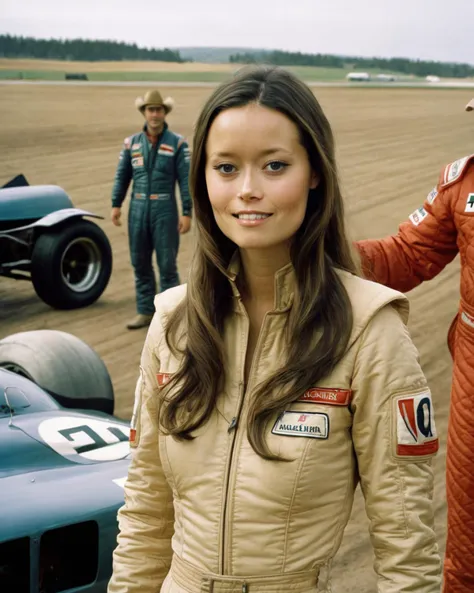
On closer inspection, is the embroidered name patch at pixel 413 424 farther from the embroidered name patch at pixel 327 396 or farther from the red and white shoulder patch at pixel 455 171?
the red and white shoulder patch at pixel 455 171

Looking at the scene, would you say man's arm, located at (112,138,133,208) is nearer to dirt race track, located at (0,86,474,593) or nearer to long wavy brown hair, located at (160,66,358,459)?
dirt race track, located at (0,86,474,593)

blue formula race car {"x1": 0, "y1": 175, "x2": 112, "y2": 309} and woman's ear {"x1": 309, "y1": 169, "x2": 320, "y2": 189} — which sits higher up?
woman's ear {"x1": 309, "y1": 169, "x2": 320, "y2": 189}

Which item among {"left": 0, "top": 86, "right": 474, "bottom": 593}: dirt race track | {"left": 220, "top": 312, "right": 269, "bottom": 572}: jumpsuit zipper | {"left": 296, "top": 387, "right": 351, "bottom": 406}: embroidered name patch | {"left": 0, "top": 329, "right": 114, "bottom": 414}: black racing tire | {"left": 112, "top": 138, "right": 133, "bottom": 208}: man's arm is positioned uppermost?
{"left": 296, "top": 387, "right": 351, "bottom": 406}: embroidered name patch

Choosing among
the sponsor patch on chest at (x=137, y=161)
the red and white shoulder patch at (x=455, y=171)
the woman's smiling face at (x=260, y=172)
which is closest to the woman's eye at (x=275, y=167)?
the woman's smiling face at (x=260, y=172)

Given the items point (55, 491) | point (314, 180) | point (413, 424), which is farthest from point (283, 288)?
point (55, 491)

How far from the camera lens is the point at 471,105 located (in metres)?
2.63

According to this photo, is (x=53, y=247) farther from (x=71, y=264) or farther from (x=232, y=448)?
(x=232, y=448)

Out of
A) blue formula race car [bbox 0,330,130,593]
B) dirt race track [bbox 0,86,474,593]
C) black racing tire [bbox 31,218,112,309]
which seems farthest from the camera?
black racing tire [bbox 31,218,112,309]

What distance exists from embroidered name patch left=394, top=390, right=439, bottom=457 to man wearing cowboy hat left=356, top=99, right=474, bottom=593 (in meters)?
0.94

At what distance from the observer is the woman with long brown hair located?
1.46 meters

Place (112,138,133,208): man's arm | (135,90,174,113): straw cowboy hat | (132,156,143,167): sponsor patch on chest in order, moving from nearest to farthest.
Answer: (135,90,174,113): straw cowboy hat
(132,156,143,167): sponsor patch on chest
(112,138,133,208): man's arm

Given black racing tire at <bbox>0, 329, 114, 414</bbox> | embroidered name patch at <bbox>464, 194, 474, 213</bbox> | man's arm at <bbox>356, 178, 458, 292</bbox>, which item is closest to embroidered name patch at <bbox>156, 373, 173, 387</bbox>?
man's arm at <bbox>356, 178, 458, 292</bbox>

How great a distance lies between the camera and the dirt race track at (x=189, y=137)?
225 inches

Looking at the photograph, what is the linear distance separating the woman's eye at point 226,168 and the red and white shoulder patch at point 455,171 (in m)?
1.15
